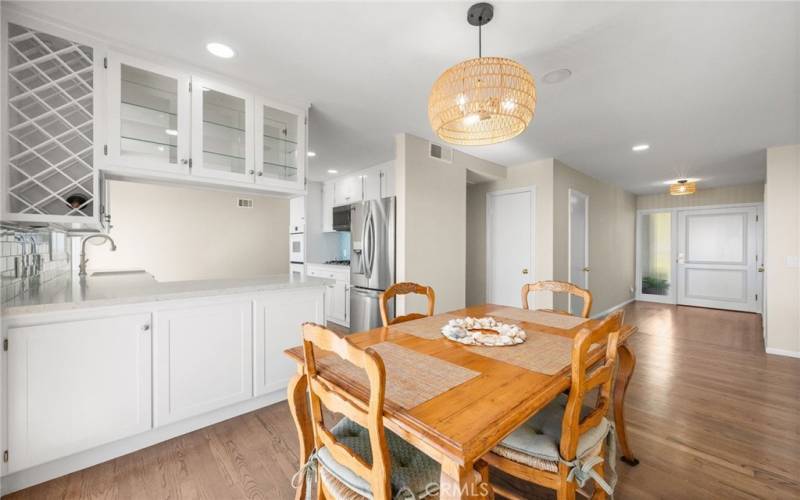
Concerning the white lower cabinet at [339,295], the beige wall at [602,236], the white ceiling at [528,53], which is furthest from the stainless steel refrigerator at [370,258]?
the beige wall at [602,236]

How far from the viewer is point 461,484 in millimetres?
752

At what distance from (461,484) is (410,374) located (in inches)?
15.3

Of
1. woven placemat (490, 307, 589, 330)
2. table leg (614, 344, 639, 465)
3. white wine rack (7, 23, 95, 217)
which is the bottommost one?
table leg (614, 344, 639, 465)

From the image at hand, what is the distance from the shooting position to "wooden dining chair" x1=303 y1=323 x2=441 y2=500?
2.63 feet

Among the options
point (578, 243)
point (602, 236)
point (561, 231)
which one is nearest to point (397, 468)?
point (561, 231)

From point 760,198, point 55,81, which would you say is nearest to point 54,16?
point 55,81

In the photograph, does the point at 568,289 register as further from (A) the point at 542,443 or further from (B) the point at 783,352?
(B) the point at 783,352

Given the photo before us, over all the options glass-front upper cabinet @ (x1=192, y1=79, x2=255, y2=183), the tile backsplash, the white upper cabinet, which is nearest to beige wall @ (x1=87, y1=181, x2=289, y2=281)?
the tile backsplash

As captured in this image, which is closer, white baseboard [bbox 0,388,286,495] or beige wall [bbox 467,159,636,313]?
white baseboard [bbox 0,388,286,495]

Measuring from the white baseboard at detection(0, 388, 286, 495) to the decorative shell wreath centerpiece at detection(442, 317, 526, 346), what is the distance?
5.36ft

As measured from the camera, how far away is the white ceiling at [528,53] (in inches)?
63.6

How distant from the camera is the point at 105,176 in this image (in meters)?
2.01

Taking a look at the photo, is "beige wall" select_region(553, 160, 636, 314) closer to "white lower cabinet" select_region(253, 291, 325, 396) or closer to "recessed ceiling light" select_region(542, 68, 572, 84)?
"recessed ceiling light" select_region(542, 68, 572, 84)

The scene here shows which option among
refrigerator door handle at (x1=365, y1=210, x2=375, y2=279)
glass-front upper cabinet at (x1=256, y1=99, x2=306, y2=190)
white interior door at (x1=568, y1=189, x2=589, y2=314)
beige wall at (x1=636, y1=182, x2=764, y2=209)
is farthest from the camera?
beige wall at (x1=636, y1=182, x2=764, y2=209)
